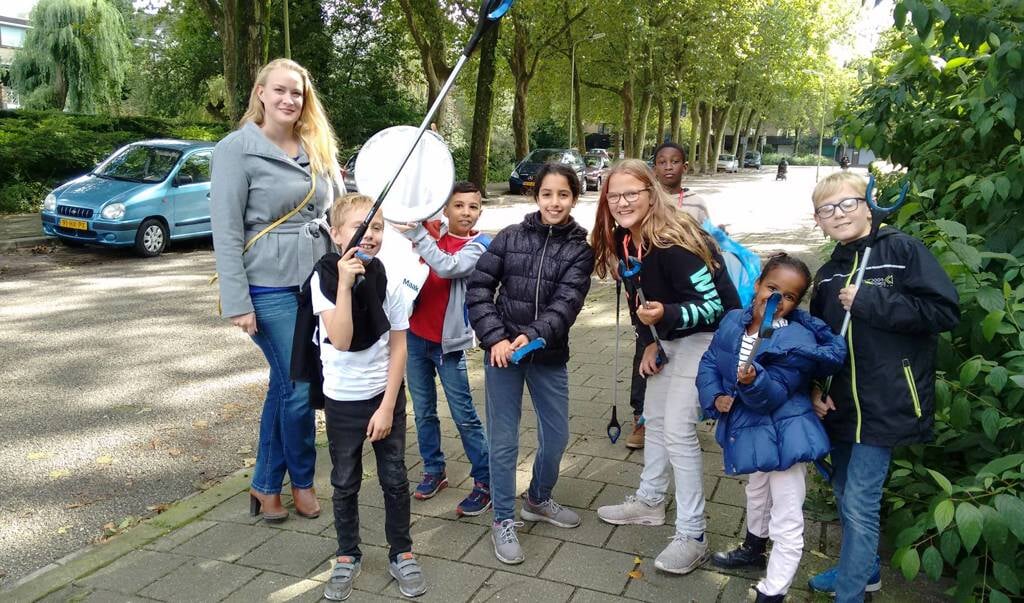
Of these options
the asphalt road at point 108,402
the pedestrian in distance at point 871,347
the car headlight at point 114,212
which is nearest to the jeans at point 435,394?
the asphalt road at point 108,402

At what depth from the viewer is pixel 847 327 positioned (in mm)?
2863

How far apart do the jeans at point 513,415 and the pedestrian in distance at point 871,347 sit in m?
1.12

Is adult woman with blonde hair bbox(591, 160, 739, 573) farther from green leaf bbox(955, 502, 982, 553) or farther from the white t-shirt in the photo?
green leaf bbox(955, 502, 982, 553)

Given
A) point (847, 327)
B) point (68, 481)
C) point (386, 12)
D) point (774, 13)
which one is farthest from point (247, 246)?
point (774, 13)

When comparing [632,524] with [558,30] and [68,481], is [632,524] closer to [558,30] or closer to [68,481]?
[68,481]

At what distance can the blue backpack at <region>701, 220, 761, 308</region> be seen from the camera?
3.55 m

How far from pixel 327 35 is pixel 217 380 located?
85.9 ft

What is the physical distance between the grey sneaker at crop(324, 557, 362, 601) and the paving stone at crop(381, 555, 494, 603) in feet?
0.48

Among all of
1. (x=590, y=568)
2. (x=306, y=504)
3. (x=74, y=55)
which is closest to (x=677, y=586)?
(x=590, y=568)

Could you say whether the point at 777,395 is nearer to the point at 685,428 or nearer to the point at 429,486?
the point at 685,428

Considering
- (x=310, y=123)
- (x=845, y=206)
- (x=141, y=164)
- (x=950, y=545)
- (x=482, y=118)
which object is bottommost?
(x=950, y=545)

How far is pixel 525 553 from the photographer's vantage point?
3.53 metres

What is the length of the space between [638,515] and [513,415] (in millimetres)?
802

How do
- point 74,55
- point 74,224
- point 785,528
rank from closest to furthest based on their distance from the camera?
point 785,528
point 74,224
point 74,55
